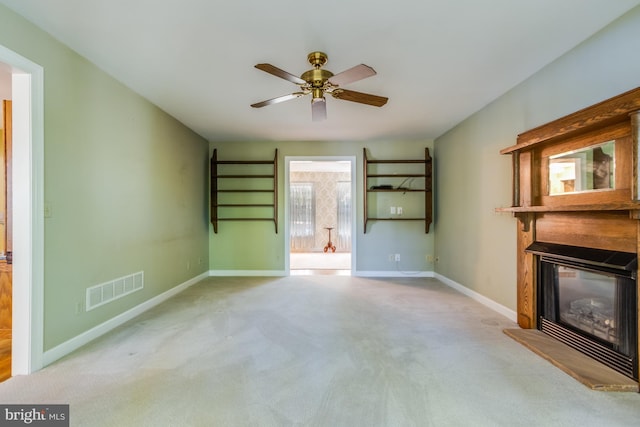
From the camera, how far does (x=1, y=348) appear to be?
2.34m

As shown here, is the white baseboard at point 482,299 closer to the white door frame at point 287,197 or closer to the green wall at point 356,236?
the green wall at point 356,236

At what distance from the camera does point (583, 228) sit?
223 centimetres

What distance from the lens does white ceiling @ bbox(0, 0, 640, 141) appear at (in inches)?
72.2

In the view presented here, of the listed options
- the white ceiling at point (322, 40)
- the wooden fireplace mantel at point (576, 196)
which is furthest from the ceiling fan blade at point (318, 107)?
the wooden fireplace mantel at point (576, 196)

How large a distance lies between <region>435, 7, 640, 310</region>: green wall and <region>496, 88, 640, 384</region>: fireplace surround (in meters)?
0.21

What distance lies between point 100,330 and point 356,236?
376 centimetres

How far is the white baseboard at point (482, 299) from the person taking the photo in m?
3.05

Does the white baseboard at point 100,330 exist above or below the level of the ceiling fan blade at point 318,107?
below

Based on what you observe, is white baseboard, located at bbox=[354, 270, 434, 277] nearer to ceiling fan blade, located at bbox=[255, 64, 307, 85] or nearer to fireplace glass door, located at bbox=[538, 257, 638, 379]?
fireplace glass door, located at bbox=[538, 257, 638, 379]

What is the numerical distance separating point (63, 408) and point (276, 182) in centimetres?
→ 387

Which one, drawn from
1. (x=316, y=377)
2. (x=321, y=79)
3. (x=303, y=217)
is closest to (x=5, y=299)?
(x=316, y=377)

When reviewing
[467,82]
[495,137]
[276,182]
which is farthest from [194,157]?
[495,137]

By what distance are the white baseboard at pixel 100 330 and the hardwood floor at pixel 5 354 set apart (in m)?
0.23

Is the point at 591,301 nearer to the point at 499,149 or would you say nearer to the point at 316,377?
the point at 499,149
